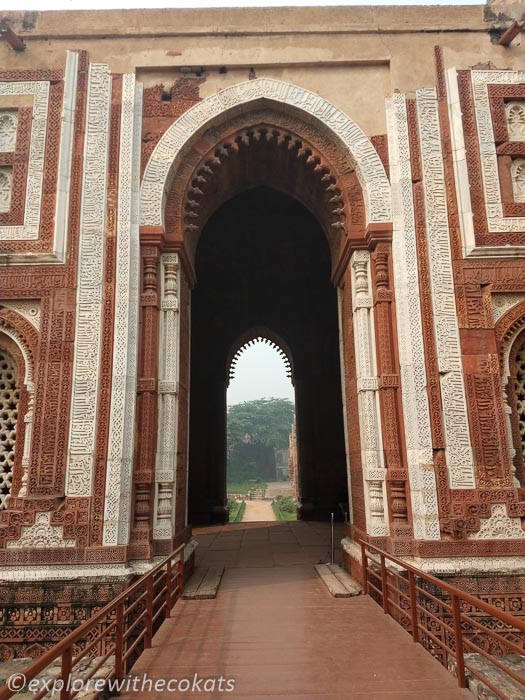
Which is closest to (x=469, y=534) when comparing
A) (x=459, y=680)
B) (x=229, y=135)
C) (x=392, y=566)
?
(x=392, y=566)

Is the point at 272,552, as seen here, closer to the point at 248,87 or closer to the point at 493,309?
the point at 493,309

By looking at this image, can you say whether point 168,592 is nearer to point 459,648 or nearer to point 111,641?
point 111,641

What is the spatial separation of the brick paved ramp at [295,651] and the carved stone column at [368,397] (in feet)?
3.05

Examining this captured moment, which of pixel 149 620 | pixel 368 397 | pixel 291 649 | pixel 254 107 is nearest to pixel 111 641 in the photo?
pixel 149 620

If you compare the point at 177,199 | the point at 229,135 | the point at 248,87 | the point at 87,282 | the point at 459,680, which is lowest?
the point at 459,680

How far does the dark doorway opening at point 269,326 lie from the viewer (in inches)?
450

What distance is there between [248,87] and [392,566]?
5.70 m

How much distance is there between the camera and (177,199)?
618 centimetres

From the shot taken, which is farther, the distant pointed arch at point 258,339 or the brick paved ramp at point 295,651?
the distant pointed arch at point 258,339

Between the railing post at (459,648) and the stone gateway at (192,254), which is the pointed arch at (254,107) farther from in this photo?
the railing post at (459,648)

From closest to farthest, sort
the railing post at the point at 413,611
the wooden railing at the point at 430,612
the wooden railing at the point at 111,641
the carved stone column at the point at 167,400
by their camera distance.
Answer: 1. the wooden railing at the point at 111,641
2. the railing post at the point at 413,611
3. the wooden railing at the point at 430,612
4. the carved stone column at the point at 167,400

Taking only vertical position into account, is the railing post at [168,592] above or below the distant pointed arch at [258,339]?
below

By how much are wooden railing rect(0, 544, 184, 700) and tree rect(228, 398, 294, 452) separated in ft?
157

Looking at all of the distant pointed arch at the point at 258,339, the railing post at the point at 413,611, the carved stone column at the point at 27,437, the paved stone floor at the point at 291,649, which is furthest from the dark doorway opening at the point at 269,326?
the railing post at the point at 413,611
